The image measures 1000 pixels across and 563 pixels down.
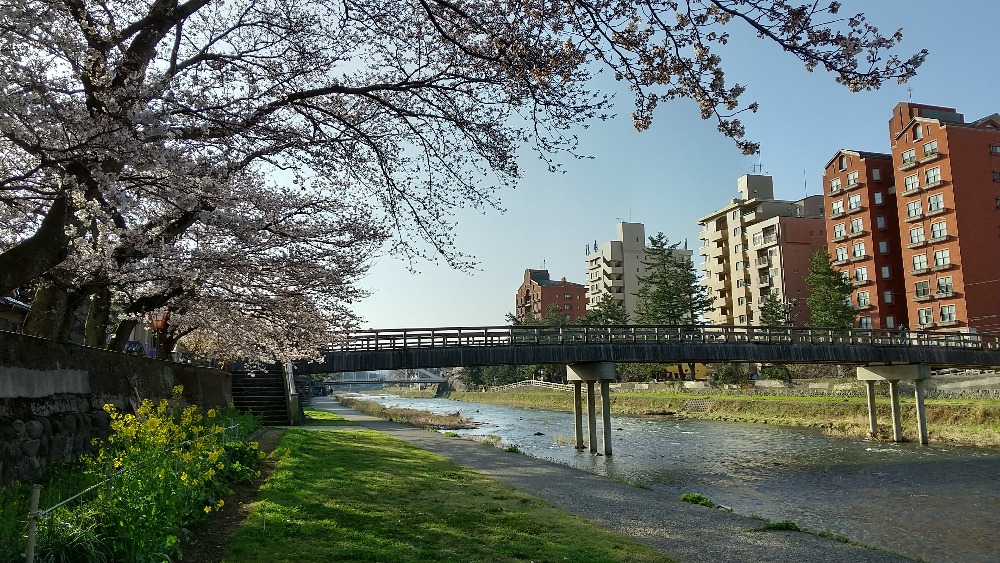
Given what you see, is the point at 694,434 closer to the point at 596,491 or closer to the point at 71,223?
the point at 596,491

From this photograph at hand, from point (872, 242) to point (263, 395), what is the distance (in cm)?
5640

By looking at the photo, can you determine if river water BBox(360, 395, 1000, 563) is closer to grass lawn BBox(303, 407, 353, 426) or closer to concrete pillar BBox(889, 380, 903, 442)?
concrete pillar BBox(889, 380, 903, 442)

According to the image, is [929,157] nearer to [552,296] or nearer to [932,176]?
[932,176]

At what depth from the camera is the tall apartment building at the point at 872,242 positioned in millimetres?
62281

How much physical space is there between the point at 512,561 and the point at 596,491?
7.90 meters

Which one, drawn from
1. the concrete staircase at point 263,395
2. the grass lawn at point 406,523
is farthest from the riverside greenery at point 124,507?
the concrete staircase at point 263,395

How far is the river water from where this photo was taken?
580 inches

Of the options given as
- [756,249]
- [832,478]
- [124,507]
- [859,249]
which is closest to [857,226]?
[859,249]

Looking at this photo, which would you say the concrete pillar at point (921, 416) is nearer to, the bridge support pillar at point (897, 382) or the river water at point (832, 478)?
the bridge support pillar at point (897, 382)

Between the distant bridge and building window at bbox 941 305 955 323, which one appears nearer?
the distant bridge

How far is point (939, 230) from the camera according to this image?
55.2 m

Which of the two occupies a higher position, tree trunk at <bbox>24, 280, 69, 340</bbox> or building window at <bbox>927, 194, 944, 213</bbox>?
building window at <bbox>927, 194, 944, 213</bbox>

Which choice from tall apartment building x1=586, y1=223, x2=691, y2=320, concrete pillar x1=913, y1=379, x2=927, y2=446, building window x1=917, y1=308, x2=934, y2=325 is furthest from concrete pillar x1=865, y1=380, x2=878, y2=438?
tall apartment building x1=586, y1=223, x2=691, y2=320

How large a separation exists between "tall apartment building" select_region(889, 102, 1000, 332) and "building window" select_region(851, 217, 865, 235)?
250 inches
